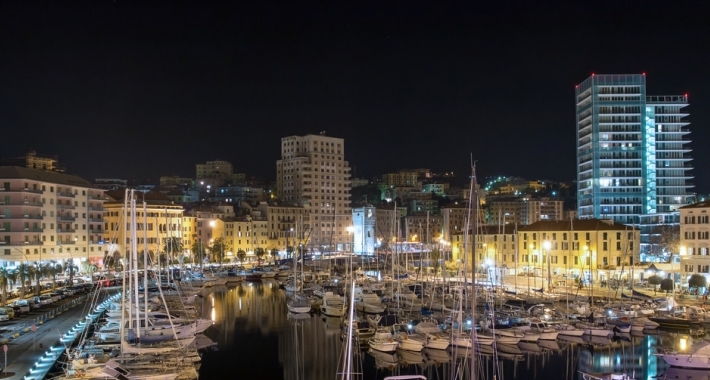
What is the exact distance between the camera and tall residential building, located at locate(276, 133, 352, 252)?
153375 millimetres

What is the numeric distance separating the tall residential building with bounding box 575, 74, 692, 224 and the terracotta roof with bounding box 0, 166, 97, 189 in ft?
288

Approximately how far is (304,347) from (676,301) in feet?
115

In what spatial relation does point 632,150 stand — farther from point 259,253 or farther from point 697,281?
point 259,253

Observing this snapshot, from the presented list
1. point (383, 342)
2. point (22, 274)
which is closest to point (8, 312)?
point (22, 274)

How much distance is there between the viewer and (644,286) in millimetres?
67750

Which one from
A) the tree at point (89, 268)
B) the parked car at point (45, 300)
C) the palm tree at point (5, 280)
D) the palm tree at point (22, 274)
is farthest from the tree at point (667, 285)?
the tree at point (89, 268)

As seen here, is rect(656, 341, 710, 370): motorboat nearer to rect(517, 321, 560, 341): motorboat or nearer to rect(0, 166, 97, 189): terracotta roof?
rect(517, 321, 560, 341): motorboat

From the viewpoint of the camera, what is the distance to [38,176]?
8012cm

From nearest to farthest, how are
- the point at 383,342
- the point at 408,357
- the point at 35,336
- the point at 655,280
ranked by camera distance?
the point at 35,336 < the point at 408,357 < the point at 383,342 < the point at 655,280

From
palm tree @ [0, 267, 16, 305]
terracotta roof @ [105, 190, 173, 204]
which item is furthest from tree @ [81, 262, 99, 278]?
terracotta roof @ [105, 190, 173, 204]

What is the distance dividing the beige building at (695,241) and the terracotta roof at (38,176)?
77045 millimetres

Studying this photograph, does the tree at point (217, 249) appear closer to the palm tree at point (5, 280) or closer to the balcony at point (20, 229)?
the balcony at point (20, 229)

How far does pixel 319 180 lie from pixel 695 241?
105184 mm

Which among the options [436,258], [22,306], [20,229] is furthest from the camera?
[436,258]
